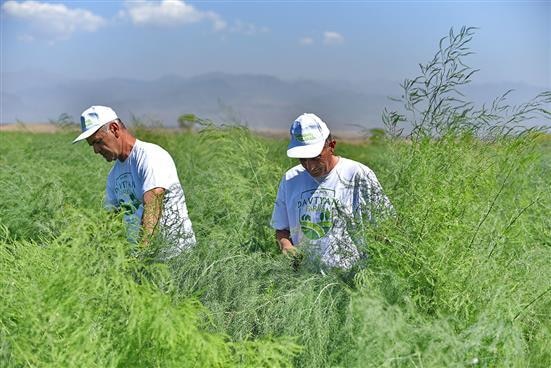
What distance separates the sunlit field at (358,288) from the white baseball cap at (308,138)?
0.32 m

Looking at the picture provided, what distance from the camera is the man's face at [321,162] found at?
3.76 metres

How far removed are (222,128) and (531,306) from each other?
3.66 metres

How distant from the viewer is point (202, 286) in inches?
119

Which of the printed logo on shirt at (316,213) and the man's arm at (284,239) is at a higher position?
the printed logo on shirt at (316,213)

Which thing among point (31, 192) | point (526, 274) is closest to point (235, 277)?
point (526, 274)

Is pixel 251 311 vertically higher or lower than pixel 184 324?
lower

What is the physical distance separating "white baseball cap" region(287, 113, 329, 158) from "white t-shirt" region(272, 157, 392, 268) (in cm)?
17

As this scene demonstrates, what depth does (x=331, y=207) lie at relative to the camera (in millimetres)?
3498

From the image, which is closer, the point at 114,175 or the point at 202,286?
the point at 202,286

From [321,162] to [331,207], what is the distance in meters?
0.33

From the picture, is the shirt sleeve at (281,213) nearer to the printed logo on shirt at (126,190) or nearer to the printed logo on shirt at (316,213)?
the printed logo on shirt at (316,213)

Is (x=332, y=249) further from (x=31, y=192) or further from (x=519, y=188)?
(x=31, y=192)

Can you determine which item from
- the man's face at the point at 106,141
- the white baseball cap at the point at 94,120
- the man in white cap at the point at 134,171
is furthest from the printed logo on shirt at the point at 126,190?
the white baseball cap at the point at 94,120

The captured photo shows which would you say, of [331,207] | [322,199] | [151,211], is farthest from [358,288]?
[151,211]
